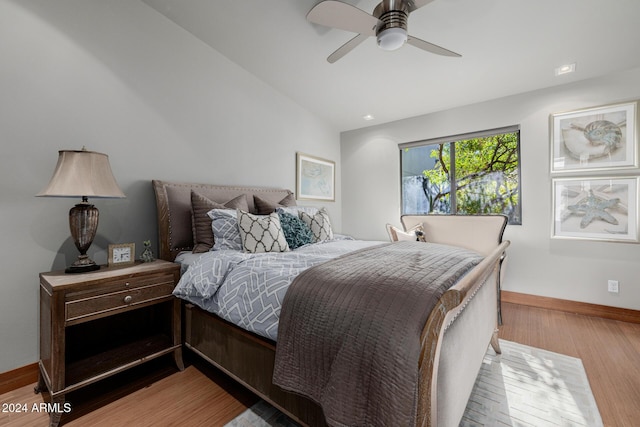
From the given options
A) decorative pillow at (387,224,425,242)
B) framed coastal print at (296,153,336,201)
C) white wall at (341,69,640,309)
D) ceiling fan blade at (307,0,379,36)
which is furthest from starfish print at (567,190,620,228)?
framed coastal print at (296,153,336,201)

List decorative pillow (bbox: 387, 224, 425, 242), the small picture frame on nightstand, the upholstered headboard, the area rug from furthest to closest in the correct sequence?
decorative pillow (bbox: 387, 224, 425, 242)
the upholstered headboard
the small picture frame on nightstand
the area rug

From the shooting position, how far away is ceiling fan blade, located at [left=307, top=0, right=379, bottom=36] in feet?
5.31

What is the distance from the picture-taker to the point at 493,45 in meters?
2.42

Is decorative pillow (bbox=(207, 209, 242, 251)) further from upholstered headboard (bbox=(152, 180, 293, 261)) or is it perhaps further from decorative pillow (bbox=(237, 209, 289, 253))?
upholstered headboard (bbox=(152, 180, 293, 261))

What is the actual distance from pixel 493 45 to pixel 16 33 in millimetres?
3524

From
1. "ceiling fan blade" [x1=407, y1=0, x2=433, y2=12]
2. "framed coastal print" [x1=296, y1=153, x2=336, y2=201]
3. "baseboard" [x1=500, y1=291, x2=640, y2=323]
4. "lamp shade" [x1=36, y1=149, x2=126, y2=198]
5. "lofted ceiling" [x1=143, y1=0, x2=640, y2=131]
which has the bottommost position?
"baseboard" [x1=500, y1=291, x2=640, y2=323]

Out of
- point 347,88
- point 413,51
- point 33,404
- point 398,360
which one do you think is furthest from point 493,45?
point 33,404

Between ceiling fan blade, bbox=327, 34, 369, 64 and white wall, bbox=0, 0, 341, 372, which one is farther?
ceiling fan blade, bbox=327, 34, 369, 64

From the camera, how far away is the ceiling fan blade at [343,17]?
1.62 metres

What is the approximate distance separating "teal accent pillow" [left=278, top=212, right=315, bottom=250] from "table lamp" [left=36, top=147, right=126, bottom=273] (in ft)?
3.89

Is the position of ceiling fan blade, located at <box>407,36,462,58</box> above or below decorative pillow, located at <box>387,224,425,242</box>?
above

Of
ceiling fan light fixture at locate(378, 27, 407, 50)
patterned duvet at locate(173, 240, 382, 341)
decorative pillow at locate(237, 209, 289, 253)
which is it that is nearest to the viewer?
patterned duvet at locate(173, 240, 382, 341)

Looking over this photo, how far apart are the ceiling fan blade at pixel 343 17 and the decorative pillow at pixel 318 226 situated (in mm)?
1567

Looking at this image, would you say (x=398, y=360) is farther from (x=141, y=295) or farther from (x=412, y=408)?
(x=141, y=295)
